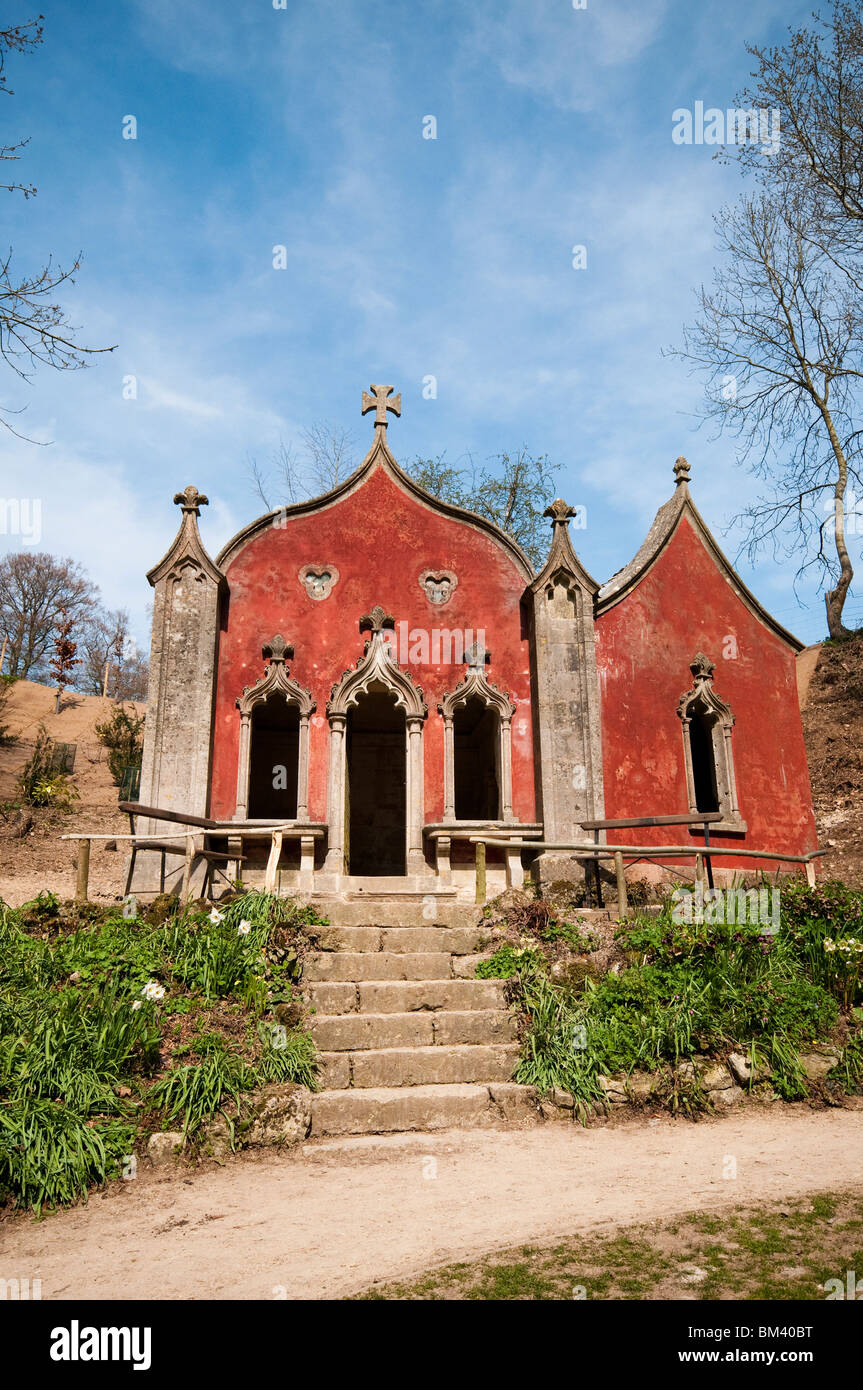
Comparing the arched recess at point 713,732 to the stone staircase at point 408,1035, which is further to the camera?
the arched recess at point 713,732

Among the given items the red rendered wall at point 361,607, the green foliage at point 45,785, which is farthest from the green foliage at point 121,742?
the red rendered wall at point 361,607

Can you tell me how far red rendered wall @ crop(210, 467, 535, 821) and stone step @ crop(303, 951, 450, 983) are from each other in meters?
4.00

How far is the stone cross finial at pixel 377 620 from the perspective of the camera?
13.7 m

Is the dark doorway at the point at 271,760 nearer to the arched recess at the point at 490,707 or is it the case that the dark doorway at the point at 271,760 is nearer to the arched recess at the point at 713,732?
the arched recess at the point at 490,707

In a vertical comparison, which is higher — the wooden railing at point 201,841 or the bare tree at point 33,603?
the bare tree at point 33,603

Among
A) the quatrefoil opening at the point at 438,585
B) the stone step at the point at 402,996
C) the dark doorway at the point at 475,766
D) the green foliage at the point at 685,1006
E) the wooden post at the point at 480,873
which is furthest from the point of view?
the dark doorway at the point at 475,766

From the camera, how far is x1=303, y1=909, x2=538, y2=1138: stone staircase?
746 cm

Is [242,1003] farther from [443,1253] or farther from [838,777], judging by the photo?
[838,777]

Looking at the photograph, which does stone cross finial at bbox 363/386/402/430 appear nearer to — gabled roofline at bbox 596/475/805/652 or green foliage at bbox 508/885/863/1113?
gabled roofline at bbox 596/475/805/652

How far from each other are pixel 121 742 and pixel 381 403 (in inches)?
637

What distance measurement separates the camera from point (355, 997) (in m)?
8.68

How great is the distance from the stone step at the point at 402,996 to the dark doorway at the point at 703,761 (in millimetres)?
6936

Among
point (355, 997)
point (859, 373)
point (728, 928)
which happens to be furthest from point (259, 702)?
point (859, 373)
